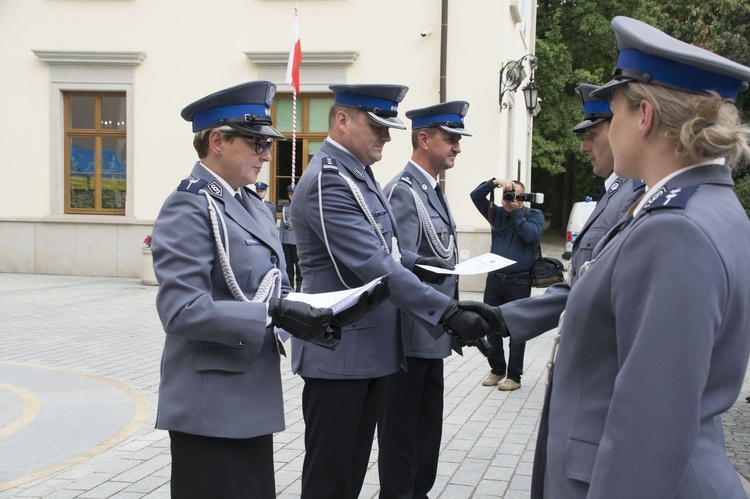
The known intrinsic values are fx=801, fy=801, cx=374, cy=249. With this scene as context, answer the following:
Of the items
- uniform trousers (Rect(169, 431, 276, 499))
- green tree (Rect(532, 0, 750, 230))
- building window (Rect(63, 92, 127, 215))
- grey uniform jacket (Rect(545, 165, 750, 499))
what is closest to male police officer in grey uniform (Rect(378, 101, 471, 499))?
uniform trousers (Rect(169, 431, 276, 499))

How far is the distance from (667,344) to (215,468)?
163 cm

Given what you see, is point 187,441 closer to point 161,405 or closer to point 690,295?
point 161,405

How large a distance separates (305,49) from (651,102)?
1448 centimetres

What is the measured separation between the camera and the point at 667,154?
1.66 m

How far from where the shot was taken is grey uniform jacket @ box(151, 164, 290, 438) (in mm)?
2527

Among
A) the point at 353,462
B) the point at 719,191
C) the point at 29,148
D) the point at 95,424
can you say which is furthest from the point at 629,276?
the point at 29,148

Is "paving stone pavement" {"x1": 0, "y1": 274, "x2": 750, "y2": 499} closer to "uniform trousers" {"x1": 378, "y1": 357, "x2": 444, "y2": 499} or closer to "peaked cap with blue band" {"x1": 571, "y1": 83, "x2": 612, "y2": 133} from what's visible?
"uniform trousers" {"x1": 378, "y1": 357, "x2": 444, "y2": 499}

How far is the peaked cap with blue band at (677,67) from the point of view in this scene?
159 centimetres

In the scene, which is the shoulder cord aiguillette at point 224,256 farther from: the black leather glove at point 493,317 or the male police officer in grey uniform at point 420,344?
Answer: the male police officer in grey uniform at point 420,344

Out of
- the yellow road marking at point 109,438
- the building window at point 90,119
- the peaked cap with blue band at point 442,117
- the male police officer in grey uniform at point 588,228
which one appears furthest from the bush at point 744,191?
the male police officer in grey uniform at point 588,228

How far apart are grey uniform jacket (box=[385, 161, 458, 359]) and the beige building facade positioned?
10.6 metres

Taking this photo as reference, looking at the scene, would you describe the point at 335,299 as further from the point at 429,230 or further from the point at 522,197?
the point at 522,197

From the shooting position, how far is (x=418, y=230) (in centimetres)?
429

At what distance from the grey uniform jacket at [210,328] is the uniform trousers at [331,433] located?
0.52m
